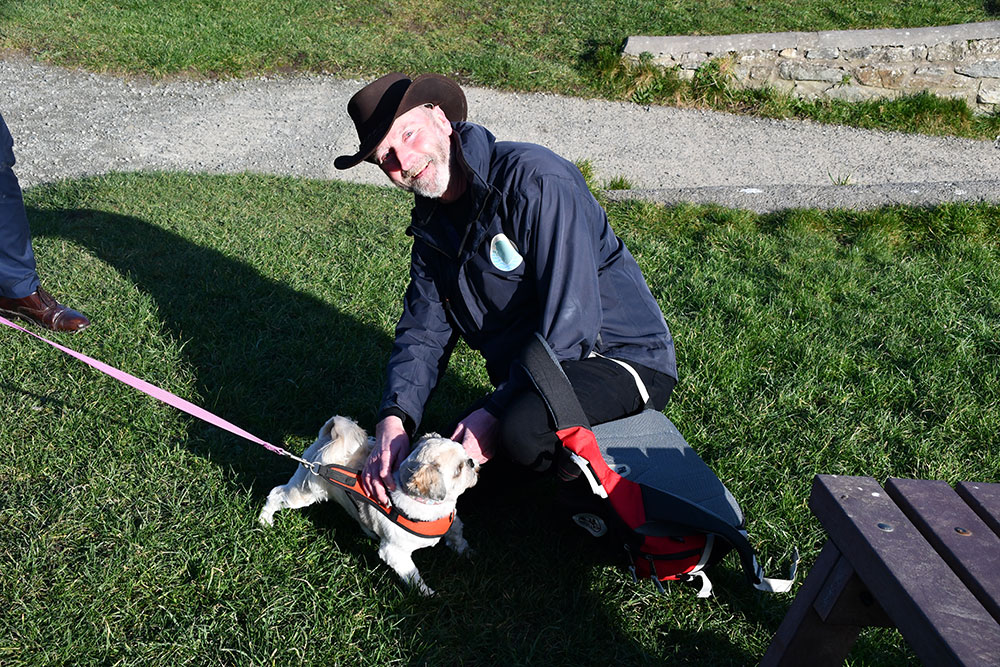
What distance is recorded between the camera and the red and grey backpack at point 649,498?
8.21 ft

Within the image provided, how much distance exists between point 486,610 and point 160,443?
5.28 feet

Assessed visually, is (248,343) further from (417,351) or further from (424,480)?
(424,480)

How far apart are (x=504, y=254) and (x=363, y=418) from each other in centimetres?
134

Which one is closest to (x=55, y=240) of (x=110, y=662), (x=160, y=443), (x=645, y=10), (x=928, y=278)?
(x=160, y=443)

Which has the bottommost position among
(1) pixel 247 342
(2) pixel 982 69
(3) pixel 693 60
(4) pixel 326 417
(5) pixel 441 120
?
(1) pixel 247 342

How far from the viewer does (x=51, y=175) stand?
6.82 metres

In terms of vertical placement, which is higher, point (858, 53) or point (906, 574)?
point (906, 574)

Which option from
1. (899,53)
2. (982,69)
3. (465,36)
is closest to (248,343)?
(465,36)

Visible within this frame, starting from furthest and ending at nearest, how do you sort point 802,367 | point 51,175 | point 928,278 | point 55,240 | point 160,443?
point 51,175 → point 55,240 → point 928,278 → point 802,367 → point 160,443

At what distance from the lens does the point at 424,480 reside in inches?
95.9

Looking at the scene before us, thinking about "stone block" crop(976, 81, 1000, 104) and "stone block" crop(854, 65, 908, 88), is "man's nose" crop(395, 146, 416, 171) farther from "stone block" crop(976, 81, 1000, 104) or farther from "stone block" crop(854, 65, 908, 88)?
"stone block" crop(976, 81, 1000, 104)

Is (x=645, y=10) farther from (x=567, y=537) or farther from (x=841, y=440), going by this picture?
(x=567, y=537)

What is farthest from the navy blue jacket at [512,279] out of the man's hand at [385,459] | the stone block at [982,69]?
the stone block at [982,69]

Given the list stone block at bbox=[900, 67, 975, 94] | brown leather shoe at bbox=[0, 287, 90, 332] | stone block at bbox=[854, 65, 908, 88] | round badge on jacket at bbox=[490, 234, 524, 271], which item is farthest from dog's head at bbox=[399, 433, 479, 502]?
stone block at bbox=[900, 67, 975, 94]
